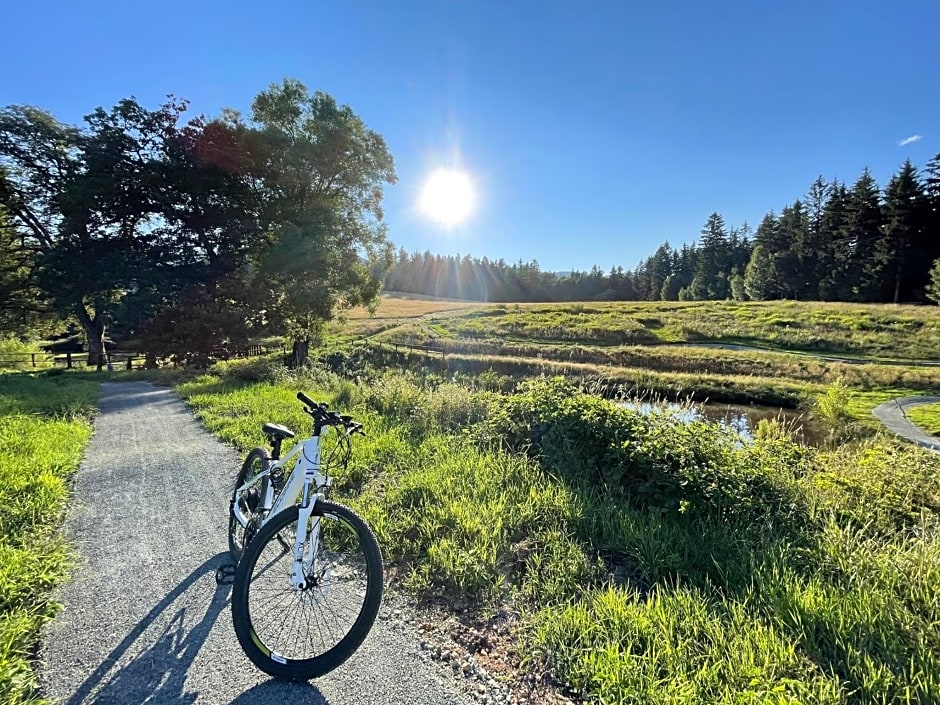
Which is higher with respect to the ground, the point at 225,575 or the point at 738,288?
the point at 738,288

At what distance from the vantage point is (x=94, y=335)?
22.4 metres

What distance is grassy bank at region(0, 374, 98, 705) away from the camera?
7.72 ft

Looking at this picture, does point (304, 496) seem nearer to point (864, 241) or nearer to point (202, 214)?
point (202, 214)

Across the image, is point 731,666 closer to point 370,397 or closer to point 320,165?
point 370,397

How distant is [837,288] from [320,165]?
196 feet

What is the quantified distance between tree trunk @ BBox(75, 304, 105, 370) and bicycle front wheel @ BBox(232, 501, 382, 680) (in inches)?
1036

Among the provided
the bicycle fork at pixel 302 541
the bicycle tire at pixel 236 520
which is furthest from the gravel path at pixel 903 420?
the bicycle tire at pixel 236 520

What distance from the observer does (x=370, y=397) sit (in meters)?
8.79

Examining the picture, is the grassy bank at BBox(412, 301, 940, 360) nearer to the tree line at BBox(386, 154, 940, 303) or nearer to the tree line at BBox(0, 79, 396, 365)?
the tree line at BBox(386, 154, 940, 303)

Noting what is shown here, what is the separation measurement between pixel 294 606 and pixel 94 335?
2723 centimetres

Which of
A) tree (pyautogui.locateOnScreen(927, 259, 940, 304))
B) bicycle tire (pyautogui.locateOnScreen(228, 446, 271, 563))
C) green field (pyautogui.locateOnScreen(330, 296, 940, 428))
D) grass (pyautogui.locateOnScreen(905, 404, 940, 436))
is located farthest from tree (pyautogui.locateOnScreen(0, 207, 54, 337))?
tree (pyautogui.locateOnScreen(927, 259, 940, 304))

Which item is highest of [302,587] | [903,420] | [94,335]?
[302,587]

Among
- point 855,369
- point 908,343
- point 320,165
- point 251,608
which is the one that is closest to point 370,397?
point 251,608

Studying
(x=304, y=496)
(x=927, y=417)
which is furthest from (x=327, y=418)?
(x=927, y=417)
